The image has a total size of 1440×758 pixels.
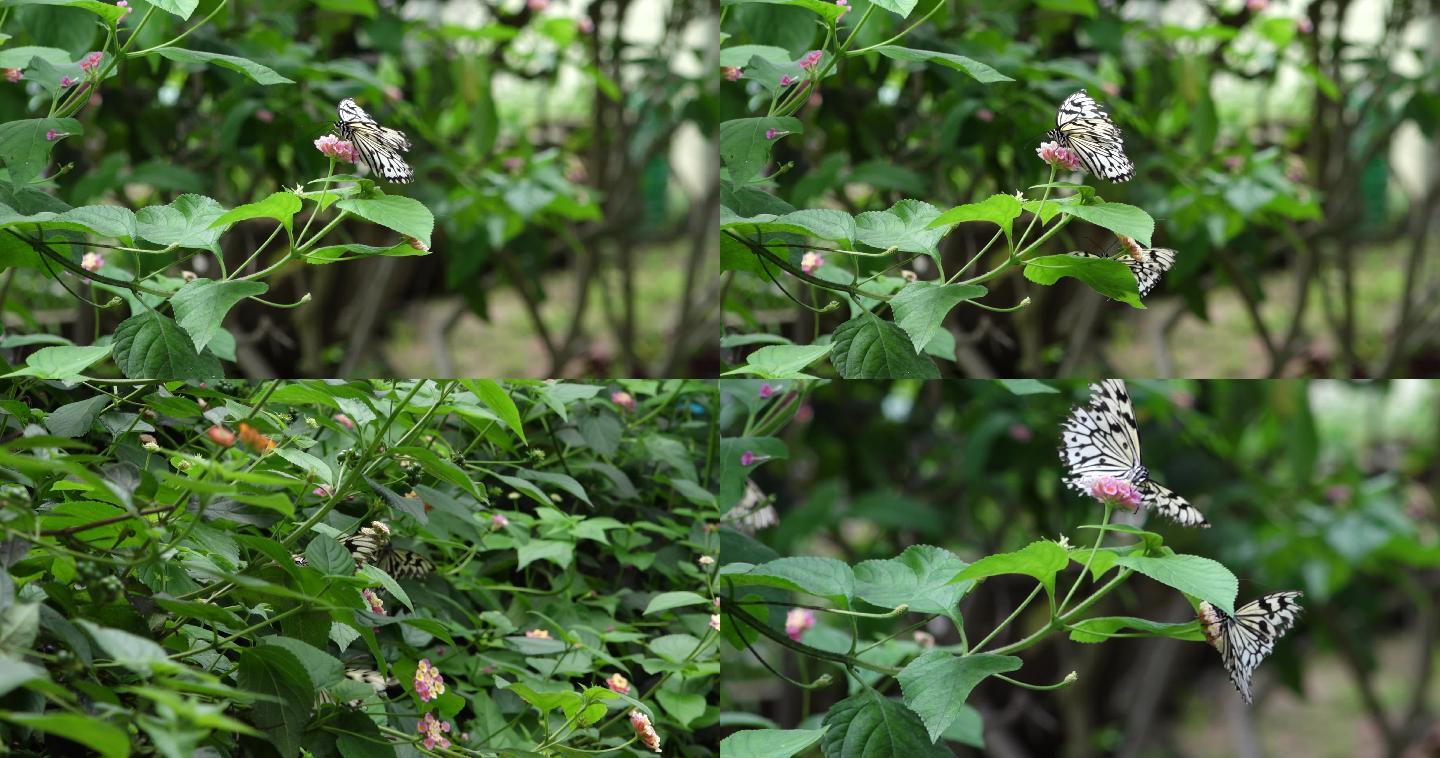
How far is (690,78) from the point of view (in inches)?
83.7

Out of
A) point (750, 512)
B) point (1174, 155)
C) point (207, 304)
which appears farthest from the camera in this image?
point (1174, 155)

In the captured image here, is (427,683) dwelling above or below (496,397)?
below

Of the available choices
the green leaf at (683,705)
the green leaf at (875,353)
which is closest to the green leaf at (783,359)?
the green leaf at (875,353)

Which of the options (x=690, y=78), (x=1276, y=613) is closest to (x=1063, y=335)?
(x=690, y=78)

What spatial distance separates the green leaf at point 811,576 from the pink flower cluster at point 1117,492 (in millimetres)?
143

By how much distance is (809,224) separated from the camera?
773 millimetres

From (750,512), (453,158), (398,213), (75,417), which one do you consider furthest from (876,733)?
(453,158)

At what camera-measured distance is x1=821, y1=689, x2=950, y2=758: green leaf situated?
69cm

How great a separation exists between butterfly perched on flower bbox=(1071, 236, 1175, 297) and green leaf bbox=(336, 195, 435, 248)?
36 centimetres

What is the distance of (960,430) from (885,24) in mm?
1027

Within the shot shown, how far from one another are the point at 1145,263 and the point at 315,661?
495mm

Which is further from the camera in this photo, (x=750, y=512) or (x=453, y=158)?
(x=453, y=158)

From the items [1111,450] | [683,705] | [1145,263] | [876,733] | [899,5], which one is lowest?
[683,705]

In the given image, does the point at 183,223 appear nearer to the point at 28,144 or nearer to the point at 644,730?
the point at 28,144
